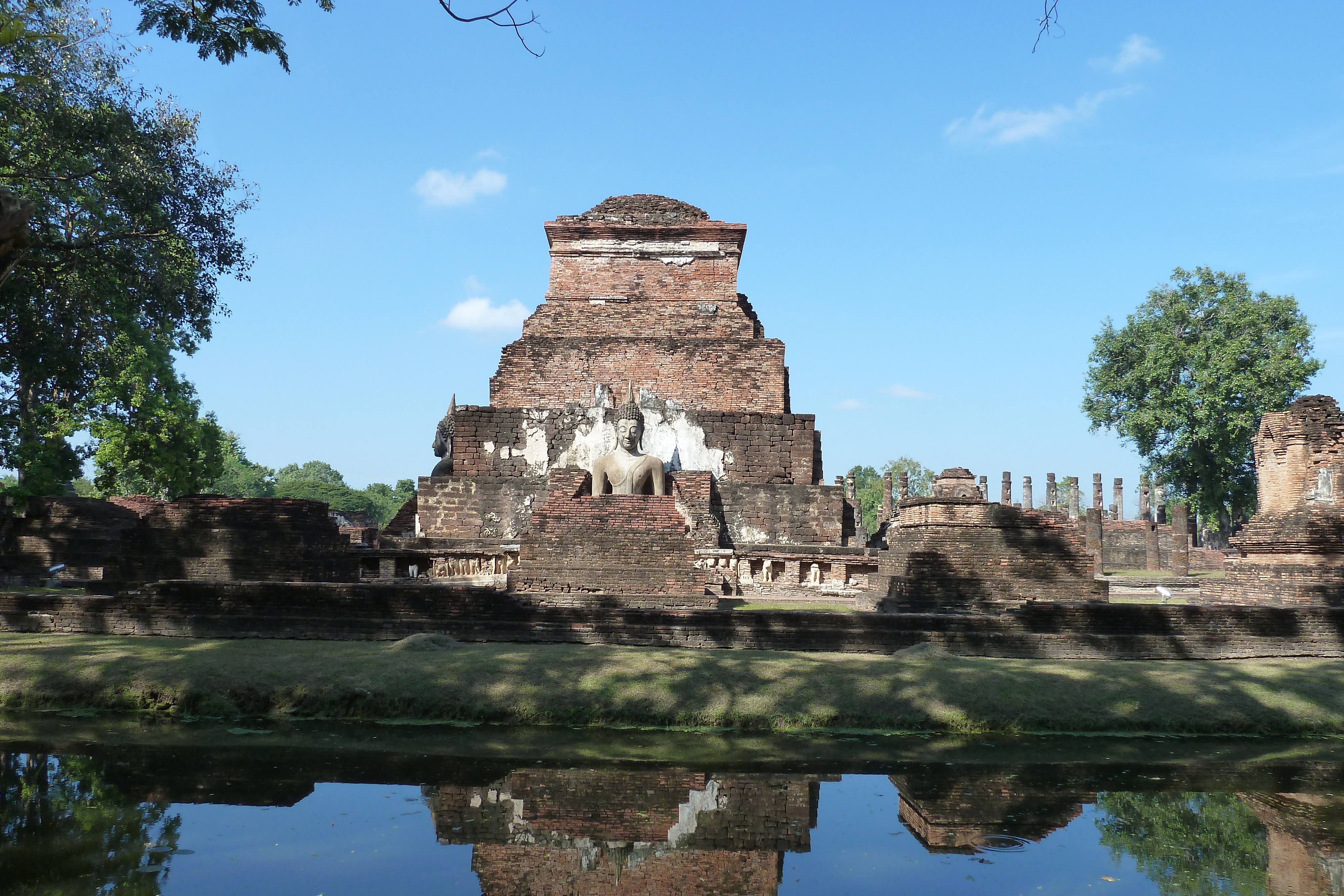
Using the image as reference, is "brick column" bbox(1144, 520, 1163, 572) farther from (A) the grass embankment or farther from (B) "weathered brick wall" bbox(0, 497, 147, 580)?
(B) "weathered brick wall" bbox(0, 497, 147, 580)

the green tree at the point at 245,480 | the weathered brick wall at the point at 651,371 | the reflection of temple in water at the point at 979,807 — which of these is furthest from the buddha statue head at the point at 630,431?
the green tree at the point at 245,480

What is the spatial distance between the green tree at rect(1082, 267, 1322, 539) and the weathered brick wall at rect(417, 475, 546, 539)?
101ft

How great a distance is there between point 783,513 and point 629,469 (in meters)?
3.76

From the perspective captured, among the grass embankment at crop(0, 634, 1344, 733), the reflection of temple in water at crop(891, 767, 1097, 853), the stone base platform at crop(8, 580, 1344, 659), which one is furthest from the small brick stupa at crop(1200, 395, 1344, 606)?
the reflection of temple in water at crop(891, 767, 1097, 853)

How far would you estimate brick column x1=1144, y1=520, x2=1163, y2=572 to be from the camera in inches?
1522

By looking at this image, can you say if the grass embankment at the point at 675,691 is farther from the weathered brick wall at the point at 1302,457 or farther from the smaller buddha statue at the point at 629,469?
the weathered brick wall at the point at 1302,457

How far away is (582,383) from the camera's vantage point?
19.9 metres

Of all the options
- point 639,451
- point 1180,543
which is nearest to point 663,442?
point 639,451

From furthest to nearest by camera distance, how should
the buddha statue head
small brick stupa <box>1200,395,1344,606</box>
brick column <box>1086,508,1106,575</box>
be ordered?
brick column <box>1086,508,1106,575</box> → the buddha statue head → small brick stupa <box>1200,395,1344,606</box>

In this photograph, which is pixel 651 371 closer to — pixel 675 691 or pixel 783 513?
pixel 783 513

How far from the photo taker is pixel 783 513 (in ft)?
53.0

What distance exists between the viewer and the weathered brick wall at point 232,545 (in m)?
11.7

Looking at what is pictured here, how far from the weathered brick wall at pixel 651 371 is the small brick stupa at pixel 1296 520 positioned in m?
8.65

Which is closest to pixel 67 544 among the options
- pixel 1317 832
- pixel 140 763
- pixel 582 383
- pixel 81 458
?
pixel 81 458
